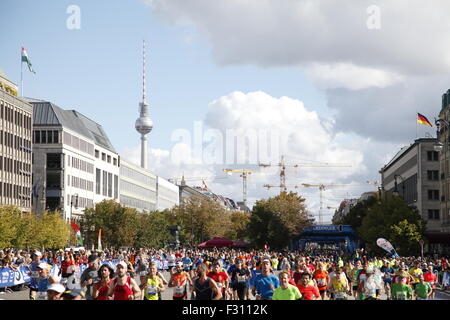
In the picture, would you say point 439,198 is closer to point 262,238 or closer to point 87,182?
point 262,238

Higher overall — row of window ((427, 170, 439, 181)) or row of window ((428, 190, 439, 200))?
row of window ((427, 170, 439, 181))

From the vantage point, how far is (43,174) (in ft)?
379

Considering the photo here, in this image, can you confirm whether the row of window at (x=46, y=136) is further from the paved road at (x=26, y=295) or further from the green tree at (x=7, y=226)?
the paved road at (x=26, y=295)

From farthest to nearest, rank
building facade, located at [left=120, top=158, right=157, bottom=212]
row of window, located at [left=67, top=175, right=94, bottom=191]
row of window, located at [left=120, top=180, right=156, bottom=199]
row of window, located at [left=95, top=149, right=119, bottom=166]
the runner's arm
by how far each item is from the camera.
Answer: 1. row of window, located at [left=120, top=180, right=156, bottom=199]
2. building facade, located at [left=120, top=158, right=157, bottom=212]
3. row of window, located at [left=95, top=149, right=119, bottom=166]
4. row of window, located at [left=67, top=175, right=94, bottom=191]
5. the runner's arm

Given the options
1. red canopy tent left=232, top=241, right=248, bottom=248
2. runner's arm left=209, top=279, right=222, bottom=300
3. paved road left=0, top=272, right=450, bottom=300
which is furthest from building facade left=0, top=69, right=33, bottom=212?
runner's arm left=209, top=279, right=222, bottom=300

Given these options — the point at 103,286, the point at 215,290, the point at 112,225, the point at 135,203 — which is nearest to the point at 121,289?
the point at 103,286

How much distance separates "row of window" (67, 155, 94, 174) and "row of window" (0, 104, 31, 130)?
17809mm

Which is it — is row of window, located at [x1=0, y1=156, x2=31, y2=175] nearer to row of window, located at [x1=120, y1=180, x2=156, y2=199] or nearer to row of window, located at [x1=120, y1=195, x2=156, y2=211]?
row of window, located at [x1=120, y1=195, x2=156, y2=211]

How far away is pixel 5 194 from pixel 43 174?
21.6 metres

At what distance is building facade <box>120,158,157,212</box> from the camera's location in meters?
158

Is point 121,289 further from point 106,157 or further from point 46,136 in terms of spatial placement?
point 106,157

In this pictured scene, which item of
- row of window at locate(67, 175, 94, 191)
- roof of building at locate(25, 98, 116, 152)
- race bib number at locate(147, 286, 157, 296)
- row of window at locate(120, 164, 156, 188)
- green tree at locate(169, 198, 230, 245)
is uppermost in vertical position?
roof of building at locate(25, 98, 116, 152)
